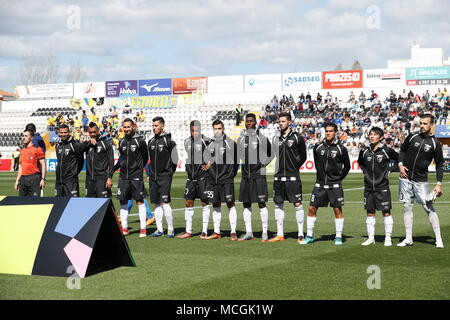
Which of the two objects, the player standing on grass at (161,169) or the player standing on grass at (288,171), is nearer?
the player standing on grass at (288,171)

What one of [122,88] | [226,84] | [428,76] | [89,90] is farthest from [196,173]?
[89,90]

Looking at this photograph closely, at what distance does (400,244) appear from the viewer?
10.4 metres

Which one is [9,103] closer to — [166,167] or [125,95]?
[125,95]

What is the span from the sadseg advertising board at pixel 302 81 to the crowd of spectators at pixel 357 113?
1.21m

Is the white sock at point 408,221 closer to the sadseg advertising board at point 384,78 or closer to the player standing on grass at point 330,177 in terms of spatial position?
the player standing on grass at point 330,177

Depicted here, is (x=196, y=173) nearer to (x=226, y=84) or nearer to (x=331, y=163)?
(x=331, y=163)

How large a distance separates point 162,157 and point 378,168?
4.12m

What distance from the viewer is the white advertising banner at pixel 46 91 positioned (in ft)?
220

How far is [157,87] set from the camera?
61.5 m

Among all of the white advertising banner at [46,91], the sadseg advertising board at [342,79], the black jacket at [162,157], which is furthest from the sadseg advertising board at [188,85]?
the black jacket at [162,157]

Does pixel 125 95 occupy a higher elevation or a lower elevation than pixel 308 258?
higher

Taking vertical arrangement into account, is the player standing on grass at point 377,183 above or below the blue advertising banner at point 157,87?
below
